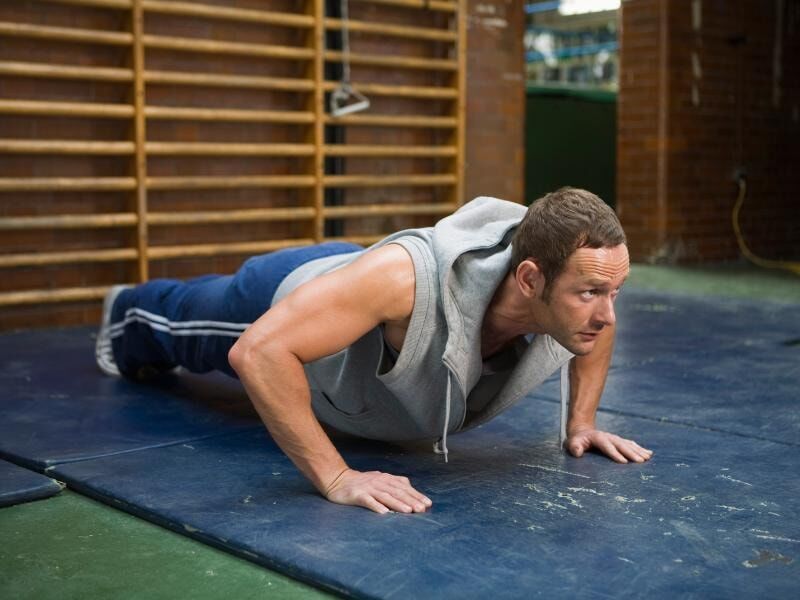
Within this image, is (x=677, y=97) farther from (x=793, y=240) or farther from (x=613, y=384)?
(x=613, y=384)

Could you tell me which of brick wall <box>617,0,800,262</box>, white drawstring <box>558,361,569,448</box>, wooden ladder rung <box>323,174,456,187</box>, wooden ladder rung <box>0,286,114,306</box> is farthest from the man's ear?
brick wall <box>617,0,800,262</box>

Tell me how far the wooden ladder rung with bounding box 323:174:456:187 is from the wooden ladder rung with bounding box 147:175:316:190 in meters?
0.18

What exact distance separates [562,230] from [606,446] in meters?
0.68

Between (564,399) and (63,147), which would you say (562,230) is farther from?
(63,147)

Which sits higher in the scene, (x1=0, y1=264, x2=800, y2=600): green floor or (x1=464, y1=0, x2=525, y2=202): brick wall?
(x1=464, y1=0, x2=525, y2=202): brick wall

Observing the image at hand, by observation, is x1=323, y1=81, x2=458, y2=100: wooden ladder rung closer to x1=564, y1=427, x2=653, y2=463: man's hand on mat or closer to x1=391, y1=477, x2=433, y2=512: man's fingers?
x1=564, y1=427, x2=653, y2=463: man's hand on mat

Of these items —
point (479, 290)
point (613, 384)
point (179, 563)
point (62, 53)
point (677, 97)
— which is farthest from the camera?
point (677, 97)

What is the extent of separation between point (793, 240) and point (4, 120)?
630cm

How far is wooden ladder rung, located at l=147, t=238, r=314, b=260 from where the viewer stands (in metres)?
4.84

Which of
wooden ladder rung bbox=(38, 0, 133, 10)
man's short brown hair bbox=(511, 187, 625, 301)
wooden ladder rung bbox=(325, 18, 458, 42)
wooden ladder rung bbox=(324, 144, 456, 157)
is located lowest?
man's short brown hair bbox=(511, 187, 625, 301)

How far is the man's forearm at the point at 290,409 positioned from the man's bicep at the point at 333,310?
0.11ft

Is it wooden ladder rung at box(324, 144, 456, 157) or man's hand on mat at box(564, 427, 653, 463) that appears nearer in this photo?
man's hand on mat at box(564, 427, 653, 463)

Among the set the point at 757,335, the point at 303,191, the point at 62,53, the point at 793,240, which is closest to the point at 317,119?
the point at 303,191

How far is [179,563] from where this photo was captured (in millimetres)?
1735
